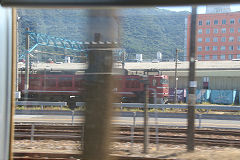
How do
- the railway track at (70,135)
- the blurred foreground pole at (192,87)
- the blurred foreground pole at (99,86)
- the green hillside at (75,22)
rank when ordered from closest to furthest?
the blurred foreground pole at (99,86) < the green hillside at (75,22) < the railway track at (70,135) < the blurred foreground pole at (192,87)

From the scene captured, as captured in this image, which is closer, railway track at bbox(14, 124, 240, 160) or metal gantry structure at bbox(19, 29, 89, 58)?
metal gantry structure at bbox(19, 29, 89, 58)

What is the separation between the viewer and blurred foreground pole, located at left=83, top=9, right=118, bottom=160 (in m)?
2.05

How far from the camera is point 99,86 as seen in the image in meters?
2.05

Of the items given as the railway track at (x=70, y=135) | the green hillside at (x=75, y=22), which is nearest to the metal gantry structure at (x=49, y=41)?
the green hillside at (x=75, y=22)

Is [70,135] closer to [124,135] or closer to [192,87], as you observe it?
[124,135]

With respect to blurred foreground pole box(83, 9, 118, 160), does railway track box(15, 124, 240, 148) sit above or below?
below

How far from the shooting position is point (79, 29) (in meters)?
2.43

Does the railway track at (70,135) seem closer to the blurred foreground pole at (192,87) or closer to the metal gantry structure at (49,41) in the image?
the blurred foreground pole at (192,87)

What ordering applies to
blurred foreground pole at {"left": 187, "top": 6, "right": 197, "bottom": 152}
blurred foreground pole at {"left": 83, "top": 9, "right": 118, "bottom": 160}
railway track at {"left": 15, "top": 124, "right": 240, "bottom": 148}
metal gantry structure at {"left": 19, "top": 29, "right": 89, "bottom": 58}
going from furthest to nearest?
blurred foreground pole at {"left": 187, "top": 6, "right": 197, "bottom": 152} < railway track at {"left": 15, "top": 124, "right": 240, "bottom": 148} < metal gantry structure at {"left": 19, "top": 29, "right": 89, "bottom": 58} < blurred foreground pole at {"left": 83, "top": 9, "right": 118, "bottom": 160}

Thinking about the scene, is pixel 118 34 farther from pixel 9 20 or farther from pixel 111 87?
pixel 9 20

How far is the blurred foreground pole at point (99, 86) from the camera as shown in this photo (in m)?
2.05

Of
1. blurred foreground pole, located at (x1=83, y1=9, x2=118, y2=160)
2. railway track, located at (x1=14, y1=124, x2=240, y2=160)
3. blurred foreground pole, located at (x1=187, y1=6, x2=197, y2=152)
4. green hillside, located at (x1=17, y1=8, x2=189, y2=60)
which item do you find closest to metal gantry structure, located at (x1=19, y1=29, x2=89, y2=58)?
green hillside, located at (x1=17, y1=8, x2=189, y2=60)

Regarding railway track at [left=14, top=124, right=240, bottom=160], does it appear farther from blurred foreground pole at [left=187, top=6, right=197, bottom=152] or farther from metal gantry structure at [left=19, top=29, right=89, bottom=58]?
metal gantry structure at [left=19, top=29, right=89, bottom=58]

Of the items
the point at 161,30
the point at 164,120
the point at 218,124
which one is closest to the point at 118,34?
the point at 161,30
